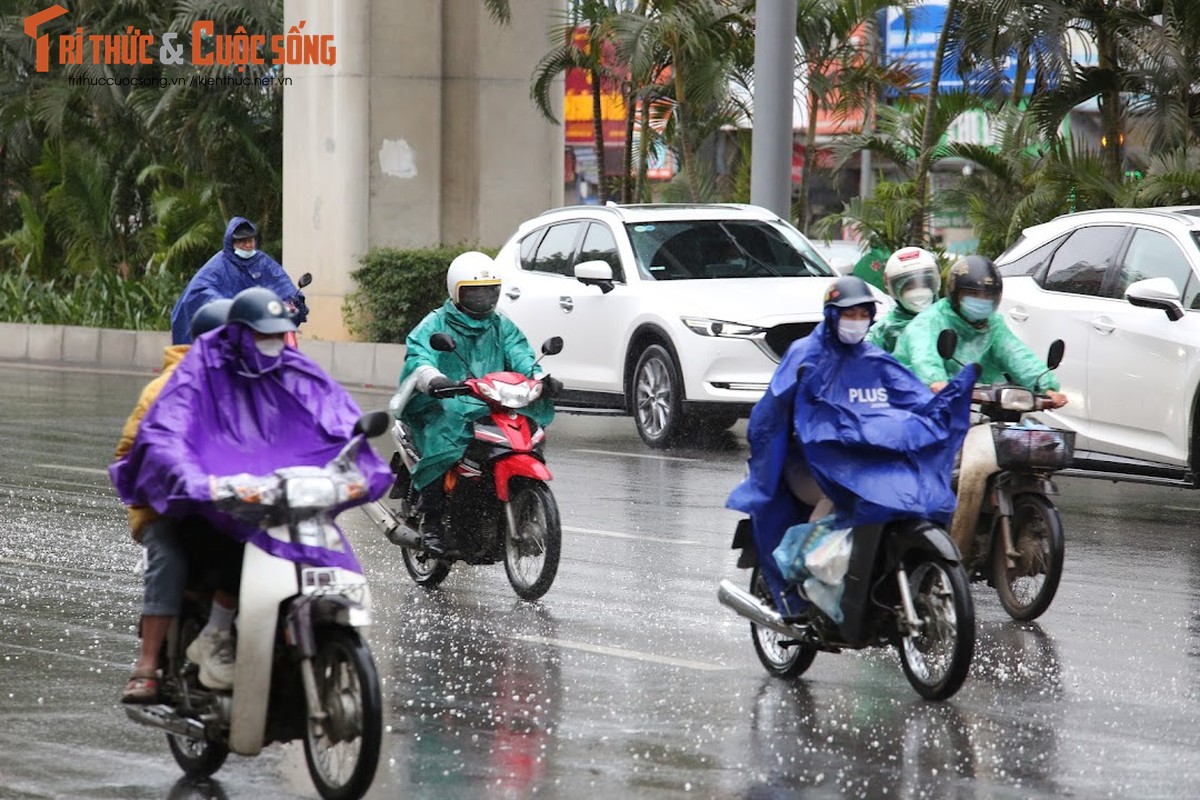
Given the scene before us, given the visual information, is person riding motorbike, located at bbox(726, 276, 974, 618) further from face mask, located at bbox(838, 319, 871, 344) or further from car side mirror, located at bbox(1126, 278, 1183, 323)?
car side mirror, located at bbox(1126, 278, 1183, 323)

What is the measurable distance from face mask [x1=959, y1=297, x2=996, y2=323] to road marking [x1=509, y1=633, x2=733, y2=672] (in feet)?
7.09

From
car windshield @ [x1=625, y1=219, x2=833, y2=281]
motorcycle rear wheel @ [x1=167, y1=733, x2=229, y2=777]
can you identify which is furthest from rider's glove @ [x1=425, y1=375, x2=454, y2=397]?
car windshield @ [x1=625, y1=219, x2=833, y2=281]

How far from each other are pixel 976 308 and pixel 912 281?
0.69 metres

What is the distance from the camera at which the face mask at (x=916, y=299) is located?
10.4 metres

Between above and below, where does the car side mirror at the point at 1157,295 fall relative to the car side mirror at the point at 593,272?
above

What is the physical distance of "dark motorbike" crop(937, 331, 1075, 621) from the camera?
31.6 feet

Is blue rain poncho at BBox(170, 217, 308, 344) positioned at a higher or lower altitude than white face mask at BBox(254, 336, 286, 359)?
lower

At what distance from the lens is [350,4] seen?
25531 mm

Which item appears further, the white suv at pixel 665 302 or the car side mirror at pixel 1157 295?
the white suv at pixel 665 302

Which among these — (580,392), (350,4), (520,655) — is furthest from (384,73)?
(520,655)

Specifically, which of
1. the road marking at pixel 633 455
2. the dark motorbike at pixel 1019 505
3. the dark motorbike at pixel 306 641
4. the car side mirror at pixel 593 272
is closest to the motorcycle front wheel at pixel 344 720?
the dark motorbike at pixel 306 641

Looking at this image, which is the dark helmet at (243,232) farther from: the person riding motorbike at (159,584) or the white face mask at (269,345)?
the white face mask at (269,345)

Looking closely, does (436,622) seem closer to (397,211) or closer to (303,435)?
(303,435)

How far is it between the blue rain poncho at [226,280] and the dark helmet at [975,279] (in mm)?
6514
